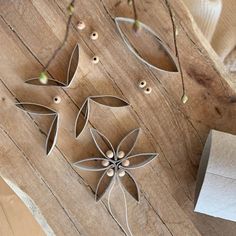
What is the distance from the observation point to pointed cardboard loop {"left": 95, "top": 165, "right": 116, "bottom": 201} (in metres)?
0.98

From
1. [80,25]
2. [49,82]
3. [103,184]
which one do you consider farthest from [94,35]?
[103,184]

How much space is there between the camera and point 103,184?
0.99 metres

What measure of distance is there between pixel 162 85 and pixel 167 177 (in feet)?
0.76

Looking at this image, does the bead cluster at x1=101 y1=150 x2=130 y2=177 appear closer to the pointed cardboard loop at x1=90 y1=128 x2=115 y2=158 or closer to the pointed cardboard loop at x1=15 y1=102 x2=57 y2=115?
the pointed cardboard loop at x1=90 y1=128 x2=115 y2=158

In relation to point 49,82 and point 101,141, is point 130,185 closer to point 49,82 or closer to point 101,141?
point 101,141

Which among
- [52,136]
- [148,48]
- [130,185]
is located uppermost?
[148,48]

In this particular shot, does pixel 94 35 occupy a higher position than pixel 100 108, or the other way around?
pixel 94 35

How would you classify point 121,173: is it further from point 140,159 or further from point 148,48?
point 148,48

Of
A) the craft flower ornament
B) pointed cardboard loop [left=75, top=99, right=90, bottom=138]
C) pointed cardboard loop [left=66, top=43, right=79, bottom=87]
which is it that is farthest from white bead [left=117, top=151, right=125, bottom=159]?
pointed cardboard loop [left=66, top=43, right=79, bottom=87]

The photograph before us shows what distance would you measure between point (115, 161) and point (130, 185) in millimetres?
75

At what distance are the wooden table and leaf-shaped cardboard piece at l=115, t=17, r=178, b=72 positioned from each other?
19mm

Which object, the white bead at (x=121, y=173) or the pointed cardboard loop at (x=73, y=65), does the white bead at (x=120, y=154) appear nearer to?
the white bead at (x=121, y=173)

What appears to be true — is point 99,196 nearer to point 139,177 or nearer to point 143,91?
point 139,177

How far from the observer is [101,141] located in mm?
979
